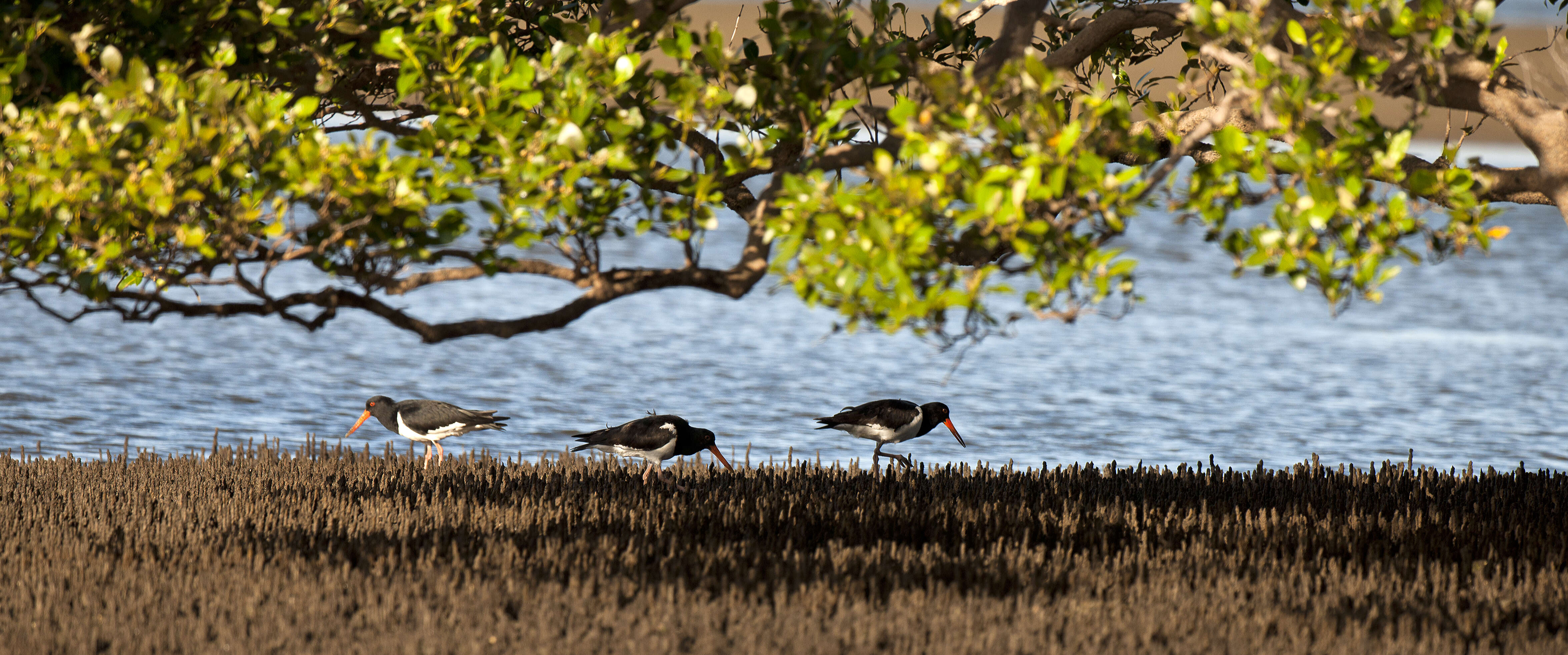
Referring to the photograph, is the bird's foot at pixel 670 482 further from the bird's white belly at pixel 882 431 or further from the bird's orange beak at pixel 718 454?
the bird's white belly at pixel 882 431

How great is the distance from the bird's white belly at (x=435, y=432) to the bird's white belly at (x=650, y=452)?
1.74 m

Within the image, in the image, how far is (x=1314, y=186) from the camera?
485 cm

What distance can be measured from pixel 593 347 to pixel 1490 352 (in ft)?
64.9

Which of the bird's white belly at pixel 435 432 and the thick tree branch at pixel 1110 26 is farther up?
the thick tree branch at pixel 1110 26

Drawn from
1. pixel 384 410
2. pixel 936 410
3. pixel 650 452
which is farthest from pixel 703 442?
pixel 384 410

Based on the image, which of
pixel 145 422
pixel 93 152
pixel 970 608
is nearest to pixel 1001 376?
pixel 145 422

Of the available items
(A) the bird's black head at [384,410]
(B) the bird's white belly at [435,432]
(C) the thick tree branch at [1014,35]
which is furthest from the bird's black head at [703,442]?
(C) the thick tree branch at [1014,35]

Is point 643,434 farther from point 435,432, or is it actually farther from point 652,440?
point 435,432

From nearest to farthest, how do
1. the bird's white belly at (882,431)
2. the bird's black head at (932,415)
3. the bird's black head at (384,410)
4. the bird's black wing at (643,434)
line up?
the bird's black wing at (643,434) → the bird's white belly at (882,431) → the bird's black head at (932,415) → the bird's black head at (384,410)

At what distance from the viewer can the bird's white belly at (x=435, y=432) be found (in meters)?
11.3

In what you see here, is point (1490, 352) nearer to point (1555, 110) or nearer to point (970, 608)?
point (1555, 110)

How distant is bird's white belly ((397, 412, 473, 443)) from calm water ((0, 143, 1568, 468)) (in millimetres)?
3311

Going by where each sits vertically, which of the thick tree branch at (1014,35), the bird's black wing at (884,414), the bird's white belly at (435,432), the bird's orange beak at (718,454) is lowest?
the bird's orange beak at (718,454)

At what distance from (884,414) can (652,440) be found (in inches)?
84.3
